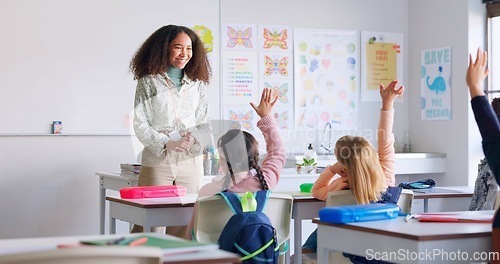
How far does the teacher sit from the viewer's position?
4156 mm

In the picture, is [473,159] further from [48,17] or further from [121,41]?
[48,17]

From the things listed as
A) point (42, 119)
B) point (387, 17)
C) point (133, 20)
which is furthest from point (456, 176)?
point (42, 119)

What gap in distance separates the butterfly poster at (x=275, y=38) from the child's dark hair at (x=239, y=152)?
3262 mm

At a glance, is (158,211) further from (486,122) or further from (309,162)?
(309,162)

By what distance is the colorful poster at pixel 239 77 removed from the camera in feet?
21.5

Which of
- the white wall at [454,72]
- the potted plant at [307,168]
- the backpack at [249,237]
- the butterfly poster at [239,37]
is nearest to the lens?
the backpack at [249,237]

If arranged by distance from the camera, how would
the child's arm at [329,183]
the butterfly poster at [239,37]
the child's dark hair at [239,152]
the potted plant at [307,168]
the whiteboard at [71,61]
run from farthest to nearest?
the butterfly poster at [239,37] → the potted plant at [307,168] → the whiteboard at [71,61] → the child's arm at [329,183] → the child's dark hair at [239,152]

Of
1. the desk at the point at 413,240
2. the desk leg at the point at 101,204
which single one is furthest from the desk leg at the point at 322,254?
the desk leg at the point at 101,204

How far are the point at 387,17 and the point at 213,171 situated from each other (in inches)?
105

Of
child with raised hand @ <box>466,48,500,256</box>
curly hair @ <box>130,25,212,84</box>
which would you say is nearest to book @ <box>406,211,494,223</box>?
child with raised hand @ <box>466,48,500,256</box>

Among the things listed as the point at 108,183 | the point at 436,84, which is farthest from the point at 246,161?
the point at 436,84

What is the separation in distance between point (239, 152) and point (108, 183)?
223 centimetres

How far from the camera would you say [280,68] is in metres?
6.84

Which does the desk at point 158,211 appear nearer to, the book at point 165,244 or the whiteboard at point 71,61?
the book at point 165,244
